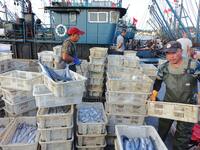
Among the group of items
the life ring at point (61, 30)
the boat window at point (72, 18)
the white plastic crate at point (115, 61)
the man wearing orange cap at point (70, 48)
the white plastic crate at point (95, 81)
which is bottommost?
the white plastic crate at point (95, 81)

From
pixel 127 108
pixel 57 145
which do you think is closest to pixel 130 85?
pixel 127 108

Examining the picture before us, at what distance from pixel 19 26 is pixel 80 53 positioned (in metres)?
4.55

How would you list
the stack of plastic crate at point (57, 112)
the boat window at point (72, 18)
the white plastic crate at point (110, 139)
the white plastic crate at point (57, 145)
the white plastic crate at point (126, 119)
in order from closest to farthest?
the stack of plastic crate at point (57, 112), the white plastic crate at point (57, 145), the white plastic crate at point (126, 119), the white plastic crate at point (110, 139), the boat window at point (72, 18)

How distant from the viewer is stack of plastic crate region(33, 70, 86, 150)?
3873mm

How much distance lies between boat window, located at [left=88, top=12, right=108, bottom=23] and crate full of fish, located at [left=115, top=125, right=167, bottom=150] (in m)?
10.4

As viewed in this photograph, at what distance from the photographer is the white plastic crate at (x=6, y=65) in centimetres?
655

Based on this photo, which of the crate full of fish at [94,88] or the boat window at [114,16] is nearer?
the crate full of fish at [94,88]

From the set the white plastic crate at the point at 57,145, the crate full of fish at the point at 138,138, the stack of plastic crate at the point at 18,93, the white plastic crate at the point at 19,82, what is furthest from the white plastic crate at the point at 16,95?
the crate full of fish at the point at 138,138

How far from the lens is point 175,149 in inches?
177

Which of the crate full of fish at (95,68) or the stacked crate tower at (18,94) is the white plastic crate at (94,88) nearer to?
the crate full of fish at (95,68)

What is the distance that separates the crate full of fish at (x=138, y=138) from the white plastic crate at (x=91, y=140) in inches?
32.6

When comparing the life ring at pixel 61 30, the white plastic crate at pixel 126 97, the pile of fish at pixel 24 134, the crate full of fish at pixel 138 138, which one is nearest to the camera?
the crate full of fish at pixel 138 138

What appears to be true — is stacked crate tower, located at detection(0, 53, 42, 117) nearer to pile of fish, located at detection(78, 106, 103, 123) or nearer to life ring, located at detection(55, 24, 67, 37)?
pile of fish, located at detection(78, 106, 103, 123)

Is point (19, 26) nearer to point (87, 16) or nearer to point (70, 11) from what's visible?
point (70, 11)
